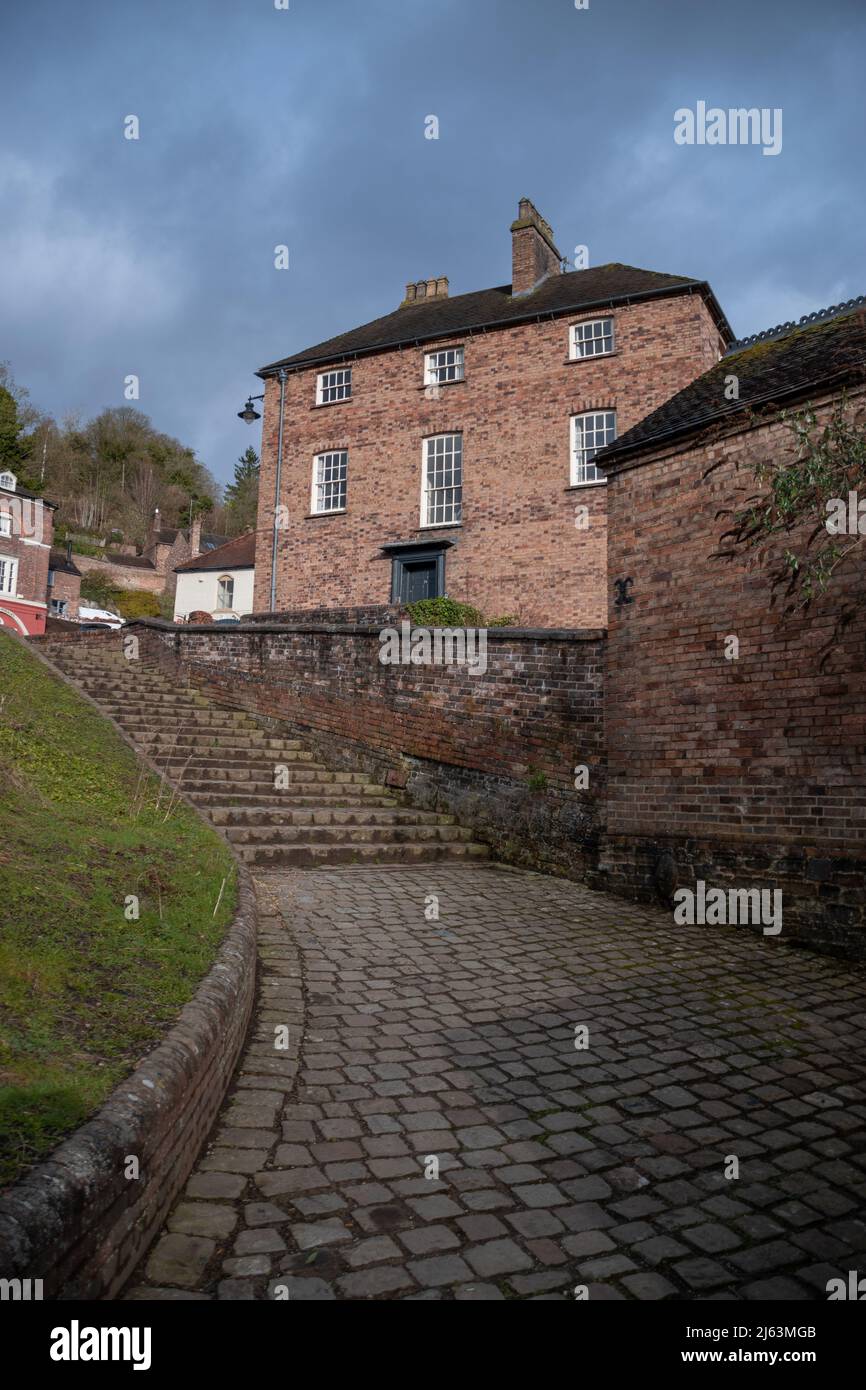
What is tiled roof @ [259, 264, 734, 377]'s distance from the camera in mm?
18828

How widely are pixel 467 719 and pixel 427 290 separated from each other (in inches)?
759

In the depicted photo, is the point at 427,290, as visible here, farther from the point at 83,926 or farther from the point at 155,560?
the point at 155,560

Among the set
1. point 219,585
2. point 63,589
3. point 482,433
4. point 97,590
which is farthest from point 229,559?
point 482,433

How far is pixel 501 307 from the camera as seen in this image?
69.4ft

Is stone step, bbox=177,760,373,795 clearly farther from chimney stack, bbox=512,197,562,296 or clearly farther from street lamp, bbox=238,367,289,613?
chimney stack, bbox=512,197,562,296

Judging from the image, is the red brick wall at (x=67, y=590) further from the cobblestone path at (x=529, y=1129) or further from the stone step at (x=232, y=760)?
the cobblestone path at (x=529, y=1129)

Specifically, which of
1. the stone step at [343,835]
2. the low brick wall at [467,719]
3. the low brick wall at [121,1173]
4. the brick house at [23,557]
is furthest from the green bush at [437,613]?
the brick house at [23,557]

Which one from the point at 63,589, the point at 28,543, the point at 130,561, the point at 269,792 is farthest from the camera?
the point at 130,561

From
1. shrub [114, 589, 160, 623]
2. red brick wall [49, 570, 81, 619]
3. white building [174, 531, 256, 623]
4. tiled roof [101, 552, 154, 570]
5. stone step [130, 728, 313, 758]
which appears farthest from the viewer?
tiled roof [101, 552, 154, 570]

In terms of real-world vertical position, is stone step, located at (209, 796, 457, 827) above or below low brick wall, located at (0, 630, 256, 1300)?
above

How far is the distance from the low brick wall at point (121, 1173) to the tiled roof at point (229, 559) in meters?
39.6

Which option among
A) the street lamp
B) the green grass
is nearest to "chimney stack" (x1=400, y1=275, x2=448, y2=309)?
the street lamp

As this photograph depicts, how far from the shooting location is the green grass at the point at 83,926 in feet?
8.70

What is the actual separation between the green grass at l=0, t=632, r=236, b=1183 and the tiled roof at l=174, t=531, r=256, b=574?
34.7m
